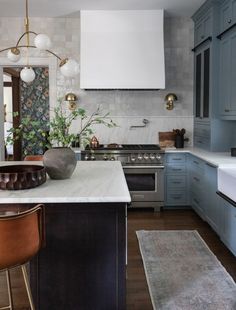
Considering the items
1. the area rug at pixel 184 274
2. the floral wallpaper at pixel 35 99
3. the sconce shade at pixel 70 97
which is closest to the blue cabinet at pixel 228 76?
the area rug at pixel 184 274

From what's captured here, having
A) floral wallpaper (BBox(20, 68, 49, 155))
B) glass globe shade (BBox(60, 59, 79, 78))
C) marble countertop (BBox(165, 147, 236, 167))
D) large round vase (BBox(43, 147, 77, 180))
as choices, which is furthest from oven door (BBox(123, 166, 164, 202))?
floral wallpaper (BBox(20, 68, 49, 155))

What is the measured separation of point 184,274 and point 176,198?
2.27 meters

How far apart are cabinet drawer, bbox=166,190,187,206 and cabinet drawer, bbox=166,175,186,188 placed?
3.7 inches

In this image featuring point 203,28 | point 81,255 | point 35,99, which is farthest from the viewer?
point 35,99

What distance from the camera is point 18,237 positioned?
Result: 1.92 m

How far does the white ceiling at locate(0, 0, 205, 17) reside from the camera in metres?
5.02

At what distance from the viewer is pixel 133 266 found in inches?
136

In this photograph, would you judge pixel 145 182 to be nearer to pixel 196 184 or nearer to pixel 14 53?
pixel 196 184

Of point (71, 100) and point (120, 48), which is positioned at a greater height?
point (120, 48)

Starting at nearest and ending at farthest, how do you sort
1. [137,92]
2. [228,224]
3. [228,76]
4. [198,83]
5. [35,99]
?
[228,224] → [228,76] → [198,83] → [137,92] → [35,99]

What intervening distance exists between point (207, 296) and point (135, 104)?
3585mm

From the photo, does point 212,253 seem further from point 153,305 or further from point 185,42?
point 185,42

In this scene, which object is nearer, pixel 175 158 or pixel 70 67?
pixel 70 67

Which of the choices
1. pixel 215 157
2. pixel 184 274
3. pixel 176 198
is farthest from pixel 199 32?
pixel 184 274
